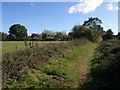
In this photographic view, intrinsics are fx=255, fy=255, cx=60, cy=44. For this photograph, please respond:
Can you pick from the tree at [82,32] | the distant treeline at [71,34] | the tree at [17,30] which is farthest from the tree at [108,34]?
the tree at [17,30]

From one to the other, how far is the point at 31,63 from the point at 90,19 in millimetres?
87529

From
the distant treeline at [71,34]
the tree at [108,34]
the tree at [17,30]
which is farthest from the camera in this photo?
the tree at [17,30]

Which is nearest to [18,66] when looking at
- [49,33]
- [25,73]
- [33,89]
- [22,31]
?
[25,73]

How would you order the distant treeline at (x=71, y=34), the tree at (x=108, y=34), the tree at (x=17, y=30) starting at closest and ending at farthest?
the distant treeline at (x=71, y=34) < the tree at (x=108, y=34) < the tree at (x=17, y=30)

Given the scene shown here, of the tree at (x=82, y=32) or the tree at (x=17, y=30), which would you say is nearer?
the tree at (x=82, y=32)

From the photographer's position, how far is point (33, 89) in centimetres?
1016

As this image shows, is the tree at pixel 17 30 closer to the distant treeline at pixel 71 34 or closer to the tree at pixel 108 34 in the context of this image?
the distant treeline at pixel 71 34

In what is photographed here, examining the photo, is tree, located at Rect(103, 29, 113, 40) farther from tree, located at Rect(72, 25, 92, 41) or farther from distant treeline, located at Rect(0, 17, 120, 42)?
tree, located at Rect(72, 25, 92, 41)

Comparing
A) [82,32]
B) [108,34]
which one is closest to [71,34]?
[82,32]

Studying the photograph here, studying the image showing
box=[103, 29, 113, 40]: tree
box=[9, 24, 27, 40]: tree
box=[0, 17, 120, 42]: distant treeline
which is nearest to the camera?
box=[0, 17, 120, 42]: distant treeline

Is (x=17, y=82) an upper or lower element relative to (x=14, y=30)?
lower

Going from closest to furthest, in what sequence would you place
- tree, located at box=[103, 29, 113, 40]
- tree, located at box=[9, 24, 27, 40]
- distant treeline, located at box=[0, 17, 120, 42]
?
distant treeline, located at box=[0, 17, 120, 42] < tree, located at box=[103, 29, 113, 40] < tree, located at box=[9, 24, 27, 40]

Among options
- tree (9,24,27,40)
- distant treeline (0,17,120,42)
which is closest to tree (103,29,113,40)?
distant treeline (0,17,120,42)

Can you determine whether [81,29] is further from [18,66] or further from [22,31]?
[18,66]
